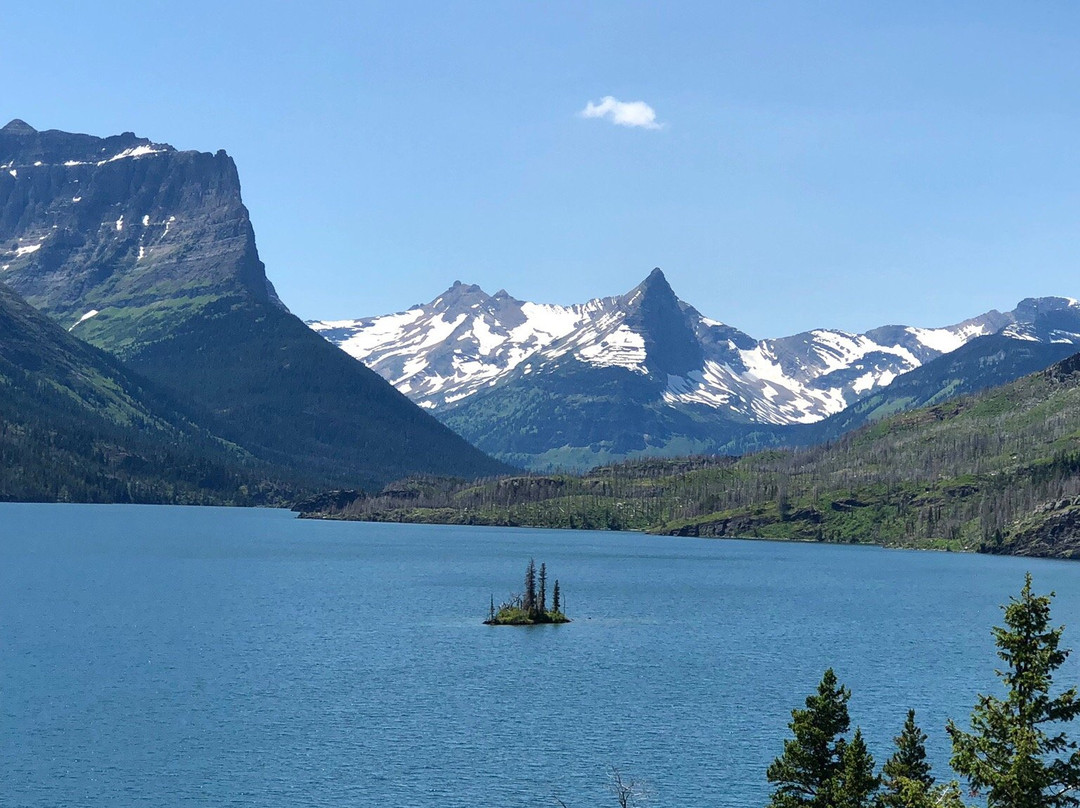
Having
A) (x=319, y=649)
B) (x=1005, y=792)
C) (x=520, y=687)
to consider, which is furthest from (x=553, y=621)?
(x=1005, y=792)

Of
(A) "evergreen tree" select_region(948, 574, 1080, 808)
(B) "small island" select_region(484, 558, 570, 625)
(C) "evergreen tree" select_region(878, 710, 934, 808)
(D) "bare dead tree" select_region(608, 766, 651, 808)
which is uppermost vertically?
(A) "evergreen tree" select_region(948, 574, 1080, 808)

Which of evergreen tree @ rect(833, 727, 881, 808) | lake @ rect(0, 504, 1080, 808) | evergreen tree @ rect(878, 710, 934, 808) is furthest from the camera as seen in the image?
lake @ rect(0, 504, 1080, 808)

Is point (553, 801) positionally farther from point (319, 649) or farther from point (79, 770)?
point (319, 649)

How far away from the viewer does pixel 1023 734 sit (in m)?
45.7

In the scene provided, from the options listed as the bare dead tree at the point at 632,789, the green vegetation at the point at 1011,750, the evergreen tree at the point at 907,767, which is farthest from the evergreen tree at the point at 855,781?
the bare dead tree at the point at 632,789

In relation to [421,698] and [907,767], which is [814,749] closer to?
[907,767]

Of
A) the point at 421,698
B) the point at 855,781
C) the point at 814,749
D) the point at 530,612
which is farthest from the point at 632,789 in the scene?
the point at 530,612

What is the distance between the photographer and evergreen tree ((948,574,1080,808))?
148ft

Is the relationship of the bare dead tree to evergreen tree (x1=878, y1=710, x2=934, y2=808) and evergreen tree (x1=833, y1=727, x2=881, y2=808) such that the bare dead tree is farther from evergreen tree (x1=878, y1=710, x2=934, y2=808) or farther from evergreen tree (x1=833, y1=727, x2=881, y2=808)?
evergreen tree (x1=833, y1=727, x2=881, y2=808)

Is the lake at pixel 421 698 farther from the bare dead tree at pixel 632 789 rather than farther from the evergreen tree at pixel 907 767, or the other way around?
the evergreen tree at pixel 907 767

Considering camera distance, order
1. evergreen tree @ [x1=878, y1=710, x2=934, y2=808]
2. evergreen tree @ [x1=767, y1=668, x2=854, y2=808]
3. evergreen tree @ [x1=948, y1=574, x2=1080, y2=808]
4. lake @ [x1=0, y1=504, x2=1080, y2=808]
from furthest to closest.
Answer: lake @ [x1=0, y1=504, x2=1080, y2=808]
evergreen tree @ [x1=767, y1=668, x2=854, y2=808]
evergreen tree @ [x1=878, y1=710, x2=934, y2=808]
evergreen tree @ [x1=948, y1=574, x2=1080, y2=808]

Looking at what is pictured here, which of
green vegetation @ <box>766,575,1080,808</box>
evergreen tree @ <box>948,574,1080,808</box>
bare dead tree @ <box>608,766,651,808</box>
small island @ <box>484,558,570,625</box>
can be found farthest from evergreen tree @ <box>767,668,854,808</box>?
small island @ <box>484,558,570,625</box>

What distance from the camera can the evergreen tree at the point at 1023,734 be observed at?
4519 cm

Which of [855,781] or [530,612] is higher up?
[855,781]
